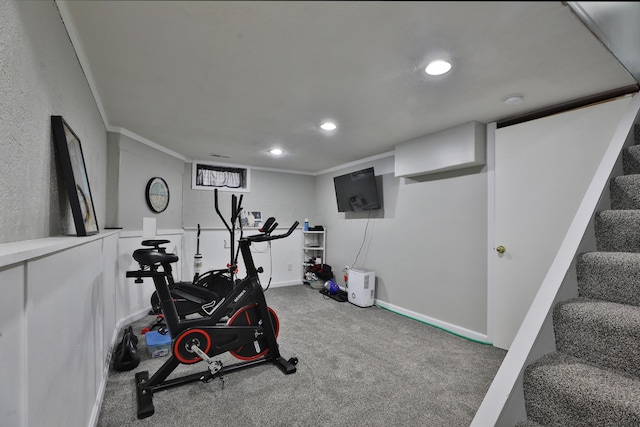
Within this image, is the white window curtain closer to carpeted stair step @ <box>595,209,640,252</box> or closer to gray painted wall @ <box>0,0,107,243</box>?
gray painted wall @ <box>0,0,107,243</box>

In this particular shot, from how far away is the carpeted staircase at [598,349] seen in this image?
3.24ft

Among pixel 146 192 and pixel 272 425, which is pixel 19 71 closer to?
pixel 272 425

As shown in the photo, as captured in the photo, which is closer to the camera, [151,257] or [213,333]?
[151,257]

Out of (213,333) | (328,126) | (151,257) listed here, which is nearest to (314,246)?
(328,126)

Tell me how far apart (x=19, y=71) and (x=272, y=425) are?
2075mm

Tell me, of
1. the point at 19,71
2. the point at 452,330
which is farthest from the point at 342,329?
the point at 19,71

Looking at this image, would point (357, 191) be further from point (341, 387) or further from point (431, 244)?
point (341, 387)

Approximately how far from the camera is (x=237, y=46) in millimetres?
1688

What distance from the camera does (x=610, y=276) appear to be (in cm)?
132

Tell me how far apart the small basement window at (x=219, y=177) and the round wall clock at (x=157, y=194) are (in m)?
0.68

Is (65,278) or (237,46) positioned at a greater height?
(237,46)

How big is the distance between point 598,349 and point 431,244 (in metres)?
2.32

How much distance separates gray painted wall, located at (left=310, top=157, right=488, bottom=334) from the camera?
2.99 m

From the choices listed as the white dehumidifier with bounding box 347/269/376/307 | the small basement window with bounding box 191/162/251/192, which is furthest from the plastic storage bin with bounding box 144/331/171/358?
the small basement window with bounding box 191/162/251/192
